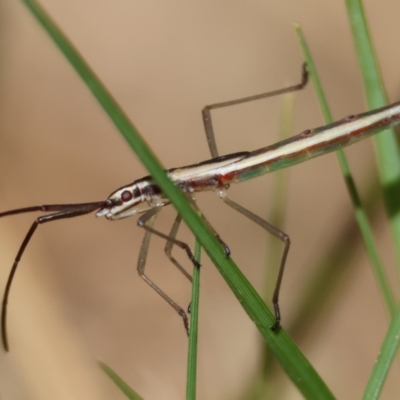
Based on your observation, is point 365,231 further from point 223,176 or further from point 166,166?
point 166,166

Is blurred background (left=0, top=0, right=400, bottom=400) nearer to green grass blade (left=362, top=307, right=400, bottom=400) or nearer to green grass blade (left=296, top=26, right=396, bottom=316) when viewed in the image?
green grass blade (left=296, top=26, right=396, bottom=316)

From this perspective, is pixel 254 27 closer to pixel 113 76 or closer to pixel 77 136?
pixel 113 76

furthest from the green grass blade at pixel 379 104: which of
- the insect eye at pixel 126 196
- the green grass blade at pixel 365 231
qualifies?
the insect eye at pixel 126 196

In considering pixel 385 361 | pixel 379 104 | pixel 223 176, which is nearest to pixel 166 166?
pixel 223 176

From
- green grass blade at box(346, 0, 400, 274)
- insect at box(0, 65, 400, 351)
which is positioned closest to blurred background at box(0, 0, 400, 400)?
insect at box(0, 65, 400, 351)

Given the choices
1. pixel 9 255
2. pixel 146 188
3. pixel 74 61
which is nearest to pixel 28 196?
pixel 9 255

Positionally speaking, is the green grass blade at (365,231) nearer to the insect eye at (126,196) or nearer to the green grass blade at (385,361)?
the green grass blade at (385,361)
